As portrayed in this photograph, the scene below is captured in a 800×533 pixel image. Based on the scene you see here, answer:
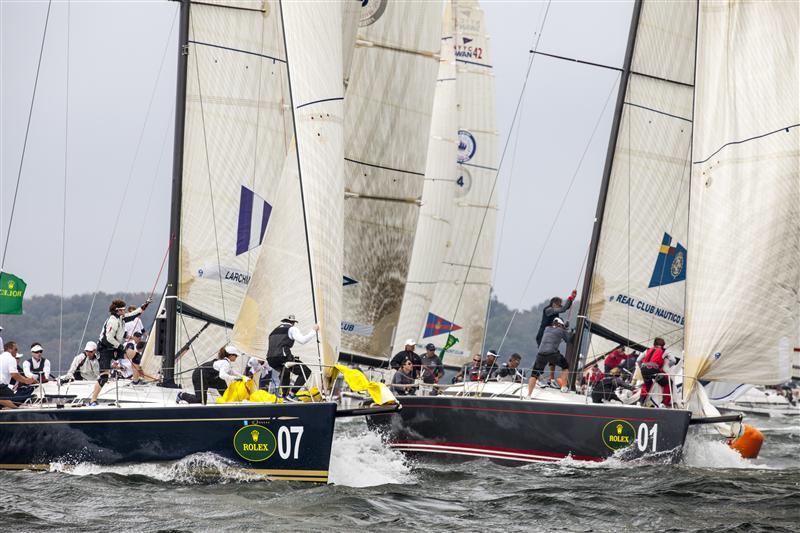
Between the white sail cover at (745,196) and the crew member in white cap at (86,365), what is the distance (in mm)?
7426

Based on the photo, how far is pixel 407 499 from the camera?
1342 centimetres

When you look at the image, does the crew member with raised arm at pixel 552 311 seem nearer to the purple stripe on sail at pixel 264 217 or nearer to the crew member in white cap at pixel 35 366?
the purple stripe on sail at pixel 264 217

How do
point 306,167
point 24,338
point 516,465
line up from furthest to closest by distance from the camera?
1. point 24,338
2. point 516,465
3. point 306,167

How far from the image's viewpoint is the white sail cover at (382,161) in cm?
2191

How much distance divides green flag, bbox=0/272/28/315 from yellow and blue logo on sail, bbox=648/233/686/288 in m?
9.76

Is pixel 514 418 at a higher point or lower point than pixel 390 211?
lower

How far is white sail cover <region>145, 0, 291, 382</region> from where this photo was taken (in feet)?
58.3

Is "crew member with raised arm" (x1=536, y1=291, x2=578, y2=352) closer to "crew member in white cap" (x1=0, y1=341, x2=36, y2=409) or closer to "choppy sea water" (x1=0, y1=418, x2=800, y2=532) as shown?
"choppy sea water" (x1=0, y1=418, x2=800, y2=532)

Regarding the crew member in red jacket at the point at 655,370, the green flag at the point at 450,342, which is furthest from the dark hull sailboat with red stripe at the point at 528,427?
the green flag at the point at 450,342

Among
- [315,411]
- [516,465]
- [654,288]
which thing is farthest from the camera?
[654,288]

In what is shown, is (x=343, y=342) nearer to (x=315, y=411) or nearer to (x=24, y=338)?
(x=315, y=411)

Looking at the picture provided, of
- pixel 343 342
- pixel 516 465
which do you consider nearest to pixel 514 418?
pixel 516 465

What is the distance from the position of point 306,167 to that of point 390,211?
664 cm

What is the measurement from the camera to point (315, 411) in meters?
13.6
